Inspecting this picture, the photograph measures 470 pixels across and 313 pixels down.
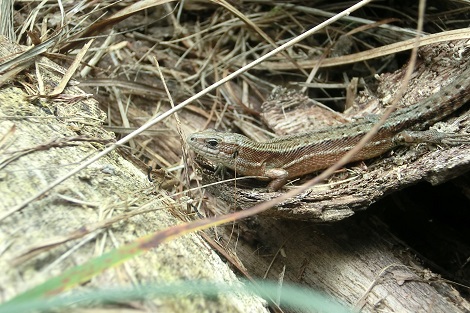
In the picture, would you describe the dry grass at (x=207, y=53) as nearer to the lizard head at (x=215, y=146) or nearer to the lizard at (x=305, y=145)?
the lizard head at (x=215, y=146)

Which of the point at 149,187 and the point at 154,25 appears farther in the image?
the point at 154,25

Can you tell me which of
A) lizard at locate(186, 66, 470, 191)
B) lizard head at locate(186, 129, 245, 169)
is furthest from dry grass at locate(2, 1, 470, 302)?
lizard at locate(186, 66, 470, 191)

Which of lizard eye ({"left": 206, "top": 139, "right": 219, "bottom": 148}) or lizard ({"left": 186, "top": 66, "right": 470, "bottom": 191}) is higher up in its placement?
lizard eye ({"left": 206, "top": 139, "right": 219, "bottom": 148})

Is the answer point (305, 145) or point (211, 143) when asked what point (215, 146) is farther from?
point (305, 145)

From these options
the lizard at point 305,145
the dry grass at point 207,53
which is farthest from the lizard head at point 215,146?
the dry grass at point 207,53

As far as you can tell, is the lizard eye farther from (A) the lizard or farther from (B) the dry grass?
(B) the dry grass

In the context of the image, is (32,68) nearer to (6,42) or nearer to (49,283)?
(6,42)

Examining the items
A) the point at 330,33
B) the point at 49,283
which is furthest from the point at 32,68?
the point at 330,33

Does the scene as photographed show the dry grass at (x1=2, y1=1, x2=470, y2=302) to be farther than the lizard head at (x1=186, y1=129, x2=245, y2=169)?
Yes
